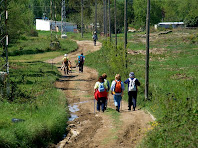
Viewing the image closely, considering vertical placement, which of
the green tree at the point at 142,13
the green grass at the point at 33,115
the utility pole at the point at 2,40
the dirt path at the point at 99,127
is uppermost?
the green tree at the point at 142,13

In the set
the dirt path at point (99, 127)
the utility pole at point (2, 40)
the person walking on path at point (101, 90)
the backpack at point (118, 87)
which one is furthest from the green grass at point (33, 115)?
the backpack at point (118, 87)

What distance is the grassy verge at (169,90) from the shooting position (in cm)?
1046

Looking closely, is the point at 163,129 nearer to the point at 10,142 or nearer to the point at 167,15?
the point at 10,142

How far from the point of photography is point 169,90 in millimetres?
19125

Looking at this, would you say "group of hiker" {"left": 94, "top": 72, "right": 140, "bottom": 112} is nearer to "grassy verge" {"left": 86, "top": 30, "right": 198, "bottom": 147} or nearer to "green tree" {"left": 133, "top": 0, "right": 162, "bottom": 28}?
"grassy verge" {"left": 86, "top": 30, "right": 198, "bottom": 147}

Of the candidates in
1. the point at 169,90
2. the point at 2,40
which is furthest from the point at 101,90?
the point at 2,40

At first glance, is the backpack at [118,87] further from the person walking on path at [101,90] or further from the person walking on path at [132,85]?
the person walking on path at [132,85]

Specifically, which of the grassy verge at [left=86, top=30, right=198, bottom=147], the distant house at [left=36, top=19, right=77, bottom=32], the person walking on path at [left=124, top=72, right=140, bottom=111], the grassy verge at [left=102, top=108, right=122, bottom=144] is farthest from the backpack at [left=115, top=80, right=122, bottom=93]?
the distant house at [left=36, top=19, right=77, bottom=32]

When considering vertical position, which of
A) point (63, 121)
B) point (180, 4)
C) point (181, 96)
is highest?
point (180, 4)

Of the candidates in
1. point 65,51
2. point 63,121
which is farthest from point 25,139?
point 65,51

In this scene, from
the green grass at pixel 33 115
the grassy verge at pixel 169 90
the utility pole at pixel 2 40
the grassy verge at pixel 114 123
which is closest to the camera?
the grassy verge at pixel 169 90

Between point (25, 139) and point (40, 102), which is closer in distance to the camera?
point (25, 139)

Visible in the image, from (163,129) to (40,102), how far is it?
8057 millimetres

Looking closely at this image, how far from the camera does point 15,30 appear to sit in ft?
132
